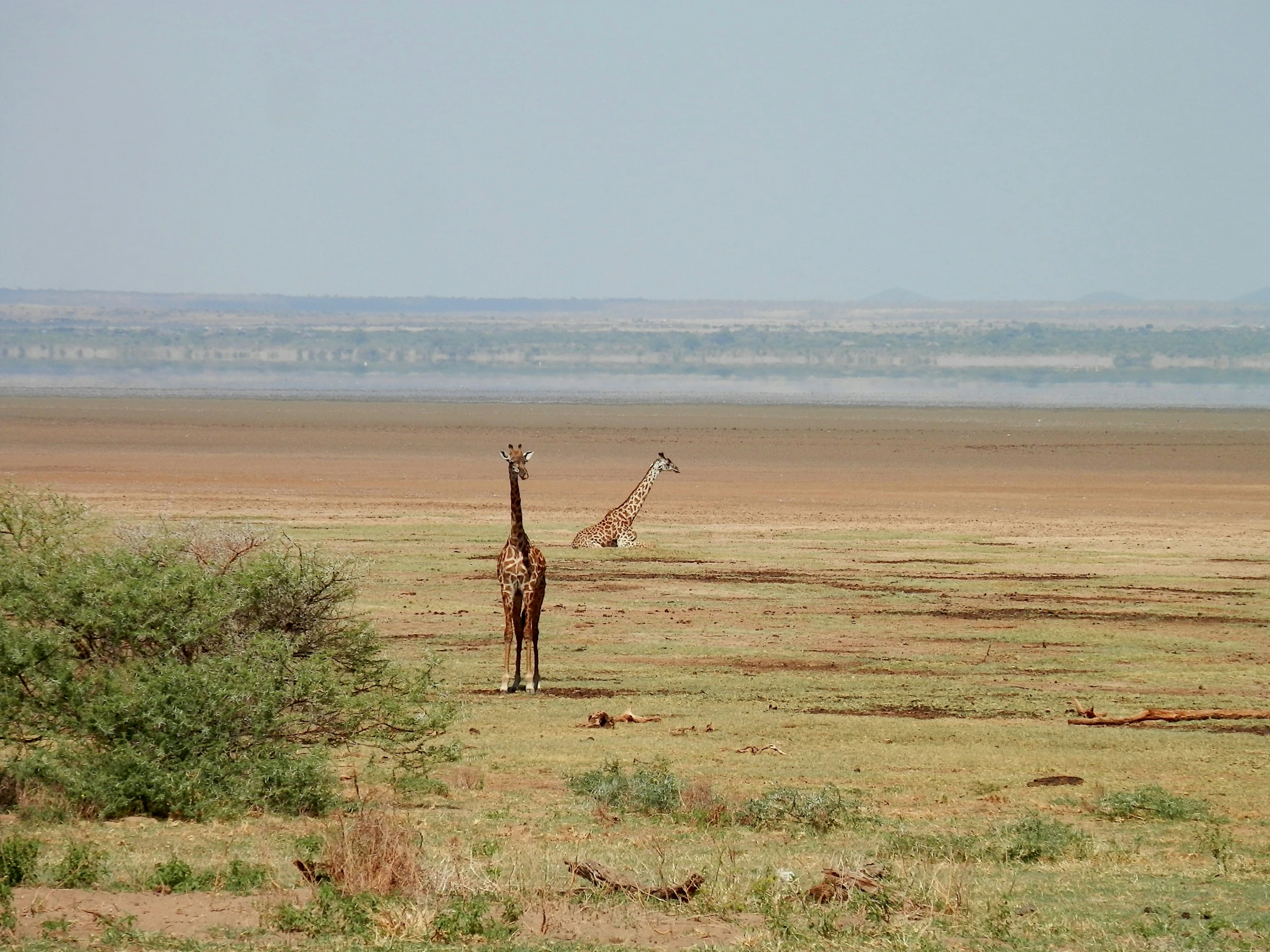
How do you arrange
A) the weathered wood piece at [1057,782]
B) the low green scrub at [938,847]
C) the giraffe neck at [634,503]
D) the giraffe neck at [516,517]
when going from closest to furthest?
the low green scrub at [938,847], the weathered wood piece at [1057,782], the giraffe neck at [516,517], the giraffe neck at [634,503]

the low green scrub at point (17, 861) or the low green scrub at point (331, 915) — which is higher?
the low green scrub at point (17, 861)

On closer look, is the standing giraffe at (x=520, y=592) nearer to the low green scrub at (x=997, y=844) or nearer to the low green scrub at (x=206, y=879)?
the low green scrub at (x=997, y=844)

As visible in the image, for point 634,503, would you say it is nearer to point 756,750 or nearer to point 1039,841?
point 756,750

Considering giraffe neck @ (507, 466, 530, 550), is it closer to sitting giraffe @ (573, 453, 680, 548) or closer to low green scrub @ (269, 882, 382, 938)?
low green scrub @ (269, 882, 382, 938)

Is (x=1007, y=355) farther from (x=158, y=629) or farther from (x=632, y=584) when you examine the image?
(x=158, y=629)

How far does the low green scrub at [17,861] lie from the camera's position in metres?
8.77

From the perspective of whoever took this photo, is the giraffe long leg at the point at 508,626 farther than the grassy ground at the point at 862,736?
Yes

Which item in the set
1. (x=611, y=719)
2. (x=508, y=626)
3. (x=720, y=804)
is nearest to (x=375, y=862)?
(x=720, y=804)

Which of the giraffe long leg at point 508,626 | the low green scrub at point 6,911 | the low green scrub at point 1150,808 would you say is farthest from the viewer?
the giraffe long leg at point 508,626

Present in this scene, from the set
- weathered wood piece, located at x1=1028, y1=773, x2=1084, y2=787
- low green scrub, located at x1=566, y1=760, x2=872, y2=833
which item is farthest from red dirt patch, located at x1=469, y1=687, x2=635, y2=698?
weathered wood piece, located at x1=1028, y1=773, x2=1084, y2=787

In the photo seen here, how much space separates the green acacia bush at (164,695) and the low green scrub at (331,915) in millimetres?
2364

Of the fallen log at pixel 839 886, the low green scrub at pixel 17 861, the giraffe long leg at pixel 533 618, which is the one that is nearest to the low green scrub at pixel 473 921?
the fallen log at pixel 839 886

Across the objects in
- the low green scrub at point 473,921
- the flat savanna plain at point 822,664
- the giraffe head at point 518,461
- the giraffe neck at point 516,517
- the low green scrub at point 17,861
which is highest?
the giraffe head at point 518,461

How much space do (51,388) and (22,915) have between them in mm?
93841
